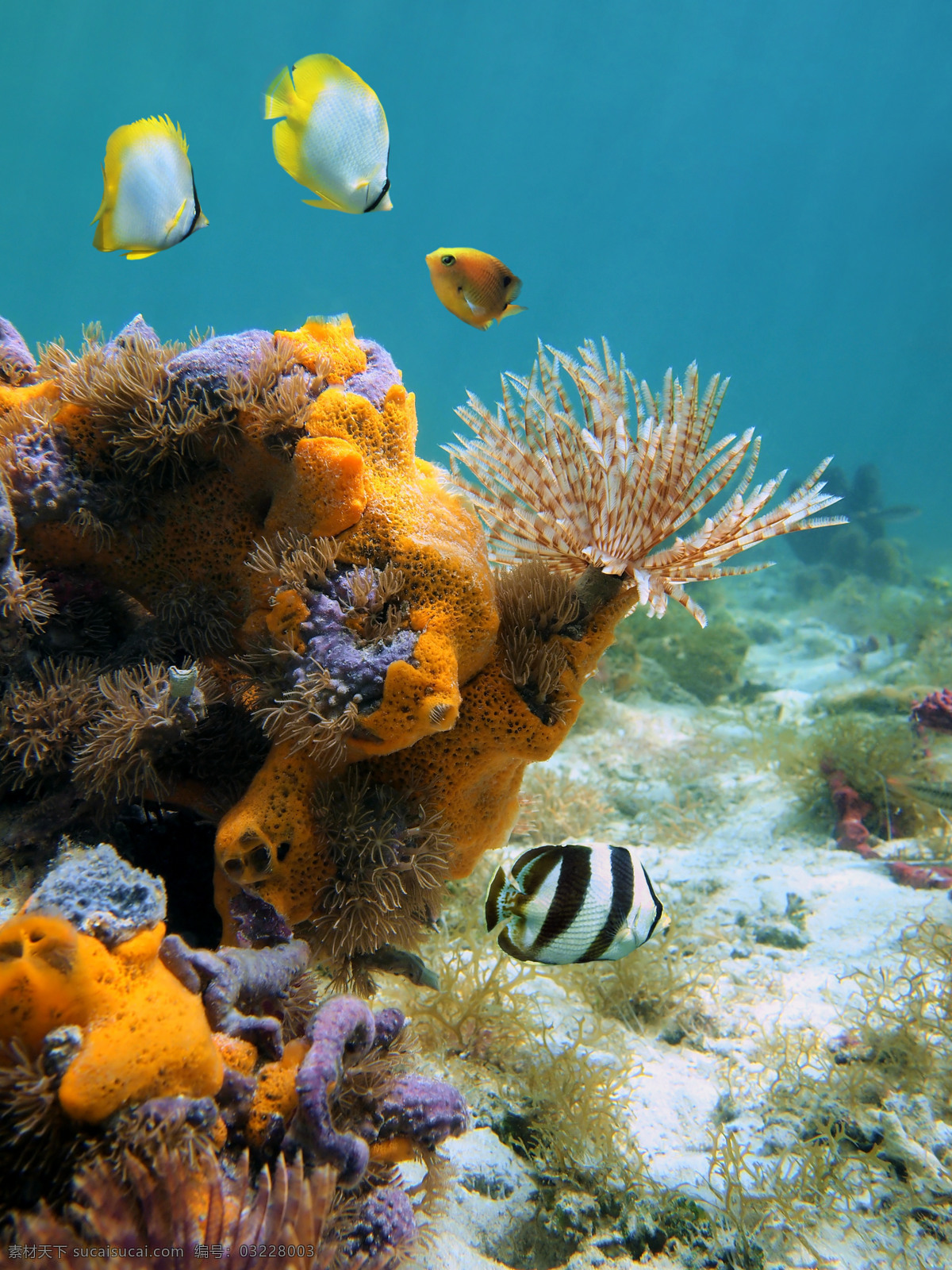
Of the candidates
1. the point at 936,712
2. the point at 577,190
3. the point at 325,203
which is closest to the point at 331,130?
the point at 325,203

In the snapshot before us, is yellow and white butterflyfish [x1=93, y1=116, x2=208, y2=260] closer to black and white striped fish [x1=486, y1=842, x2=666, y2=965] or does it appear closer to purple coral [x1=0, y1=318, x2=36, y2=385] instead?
purple coral [x1=0, y1=318, x2=36, y2=385]

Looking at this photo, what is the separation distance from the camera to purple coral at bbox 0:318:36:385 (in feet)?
8.85

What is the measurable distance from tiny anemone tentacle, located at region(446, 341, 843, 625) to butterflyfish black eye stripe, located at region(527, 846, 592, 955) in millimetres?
883

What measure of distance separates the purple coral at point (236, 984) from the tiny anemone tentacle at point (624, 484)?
1.68 m

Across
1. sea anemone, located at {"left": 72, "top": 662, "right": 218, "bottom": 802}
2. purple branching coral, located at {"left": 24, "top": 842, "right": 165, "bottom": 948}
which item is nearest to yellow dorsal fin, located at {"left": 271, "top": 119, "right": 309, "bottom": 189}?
sea anemone, located at {"left": 72, "top": 662, "right": 218, "bottom": 802}

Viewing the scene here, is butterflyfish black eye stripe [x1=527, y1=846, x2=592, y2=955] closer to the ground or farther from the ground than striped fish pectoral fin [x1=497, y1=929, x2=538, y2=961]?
farther from the ground

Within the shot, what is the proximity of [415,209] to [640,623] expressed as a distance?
10776cm

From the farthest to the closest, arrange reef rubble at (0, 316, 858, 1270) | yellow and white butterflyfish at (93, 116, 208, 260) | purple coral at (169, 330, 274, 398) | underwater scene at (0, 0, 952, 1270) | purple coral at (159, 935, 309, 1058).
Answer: yellow and white butterflyfish at (93, 116, 208, 260) → purple coral at (169, 330, 274, 398) → reef rubble at (0, 316, 858, 1270) → purple coral at (159, 935, 309, 1058) → underwater scene at (0, 0, 952, 1270)

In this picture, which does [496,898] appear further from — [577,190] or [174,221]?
[577,190]

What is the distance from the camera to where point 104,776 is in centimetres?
212

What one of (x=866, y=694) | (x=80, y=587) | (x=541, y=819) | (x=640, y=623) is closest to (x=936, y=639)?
(x=866, y=694)

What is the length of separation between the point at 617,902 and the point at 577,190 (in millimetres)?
117785

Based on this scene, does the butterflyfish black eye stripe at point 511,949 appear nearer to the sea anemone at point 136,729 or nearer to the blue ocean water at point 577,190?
the sea anemone at point 136,729

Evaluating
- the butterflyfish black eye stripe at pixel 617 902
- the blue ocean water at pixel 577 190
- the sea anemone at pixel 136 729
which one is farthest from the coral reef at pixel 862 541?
the blue ocean water at pixel 577 190
